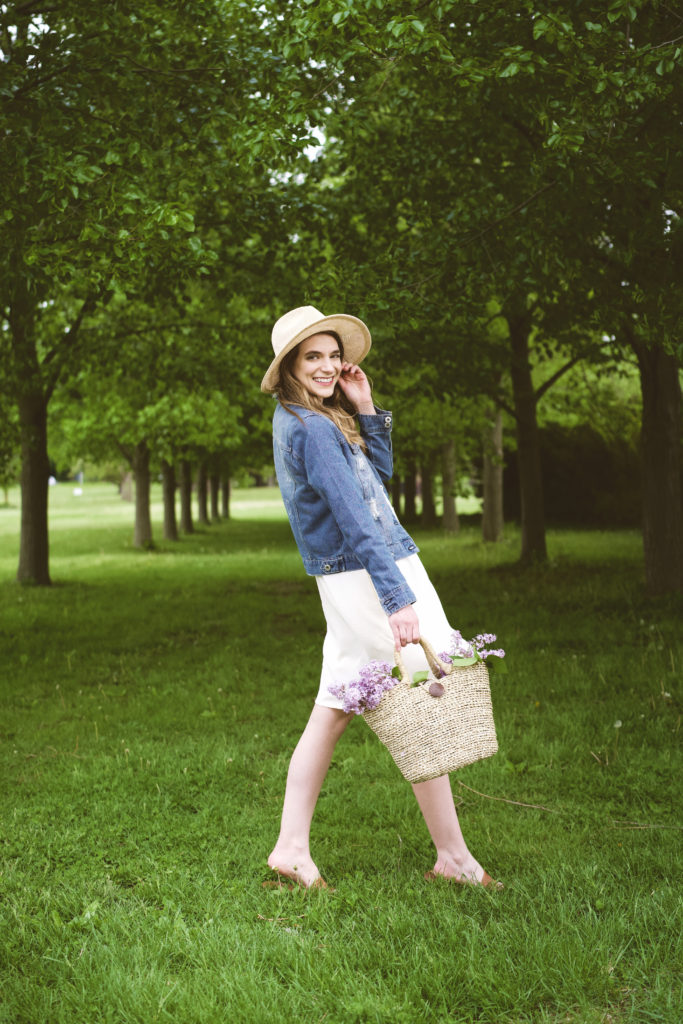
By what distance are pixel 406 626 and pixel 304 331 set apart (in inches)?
48.2

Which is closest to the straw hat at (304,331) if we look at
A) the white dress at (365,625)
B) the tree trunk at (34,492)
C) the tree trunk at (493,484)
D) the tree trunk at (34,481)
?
the white dress at (365,625)

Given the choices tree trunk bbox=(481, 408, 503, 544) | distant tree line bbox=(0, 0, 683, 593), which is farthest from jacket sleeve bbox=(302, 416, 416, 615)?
tree trunk bbox=(481, 408, 503, 544)

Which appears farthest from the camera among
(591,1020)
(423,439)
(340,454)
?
(423,439)

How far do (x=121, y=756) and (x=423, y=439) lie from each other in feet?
48.4

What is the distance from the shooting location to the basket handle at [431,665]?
3094 millimetres

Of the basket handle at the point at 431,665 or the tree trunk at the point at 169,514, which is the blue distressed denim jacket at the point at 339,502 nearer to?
the basket handle at the point at 431,665

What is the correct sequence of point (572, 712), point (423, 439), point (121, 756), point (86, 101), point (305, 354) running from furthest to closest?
point (423, 439) < point (86, 101) < point (572, 712) < point (121, 756) < point (305, 354)

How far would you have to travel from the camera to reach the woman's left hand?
3.67 m

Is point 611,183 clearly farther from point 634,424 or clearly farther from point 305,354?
point 634,424

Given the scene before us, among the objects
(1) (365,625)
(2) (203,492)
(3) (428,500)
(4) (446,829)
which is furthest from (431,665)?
(2) (203,492)

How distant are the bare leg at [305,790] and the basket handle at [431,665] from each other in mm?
500

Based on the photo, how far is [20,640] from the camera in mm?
9352

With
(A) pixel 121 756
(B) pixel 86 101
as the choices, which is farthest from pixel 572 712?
(B) pixel 86 101

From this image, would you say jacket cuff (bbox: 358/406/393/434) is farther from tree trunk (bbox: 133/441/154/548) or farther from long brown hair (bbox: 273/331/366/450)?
tree trunk (bbox: 133/441/154/548)
